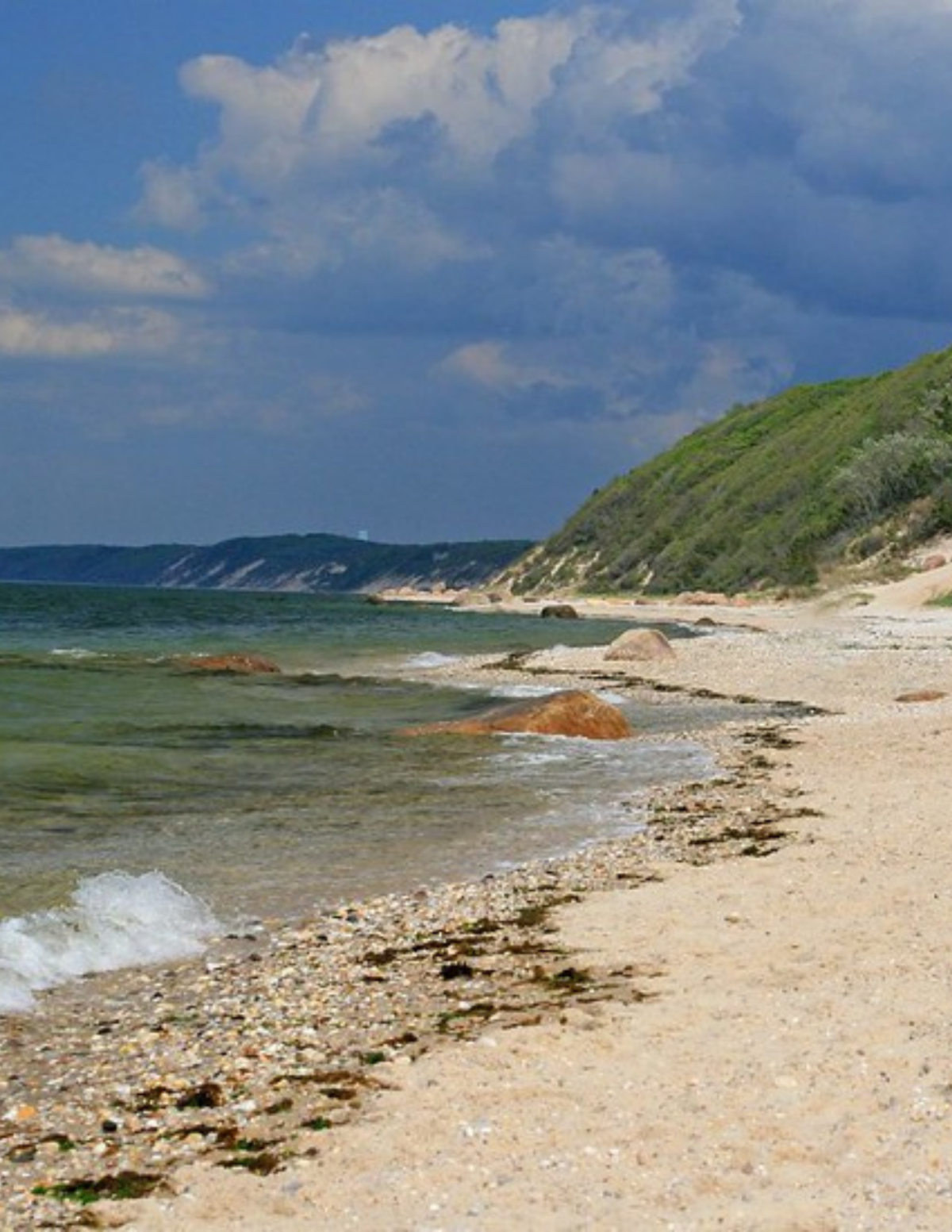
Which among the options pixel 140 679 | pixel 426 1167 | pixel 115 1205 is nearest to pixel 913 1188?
pixel 426 1167

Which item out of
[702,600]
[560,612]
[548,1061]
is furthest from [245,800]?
[702,600]

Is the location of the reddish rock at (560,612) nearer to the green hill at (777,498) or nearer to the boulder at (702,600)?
the boulder at (702,600)

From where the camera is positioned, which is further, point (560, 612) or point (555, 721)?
point (560, 612)

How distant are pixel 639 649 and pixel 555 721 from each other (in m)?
15.7

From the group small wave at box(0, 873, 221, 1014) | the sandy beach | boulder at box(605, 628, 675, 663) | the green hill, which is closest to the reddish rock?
the green hill

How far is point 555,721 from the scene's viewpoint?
75.7ft

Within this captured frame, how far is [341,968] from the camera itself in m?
9.41

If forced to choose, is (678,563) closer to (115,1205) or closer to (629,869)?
(629,869)

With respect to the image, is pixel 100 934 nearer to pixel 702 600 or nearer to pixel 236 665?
pixel 236 665

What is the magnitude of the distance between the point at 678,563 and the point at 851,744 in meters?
79.9

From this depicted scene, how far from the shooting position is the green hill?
74.8m

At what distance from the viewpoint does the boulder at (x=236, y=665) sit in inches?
1561

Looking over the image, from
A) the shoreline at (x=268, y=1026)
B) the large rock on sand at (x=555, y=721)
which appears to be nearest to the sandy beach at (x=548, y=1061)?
the shoreline at (x=268, y=1026)

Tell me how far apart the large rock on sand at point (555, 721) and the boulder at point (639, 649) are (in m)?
14.4
